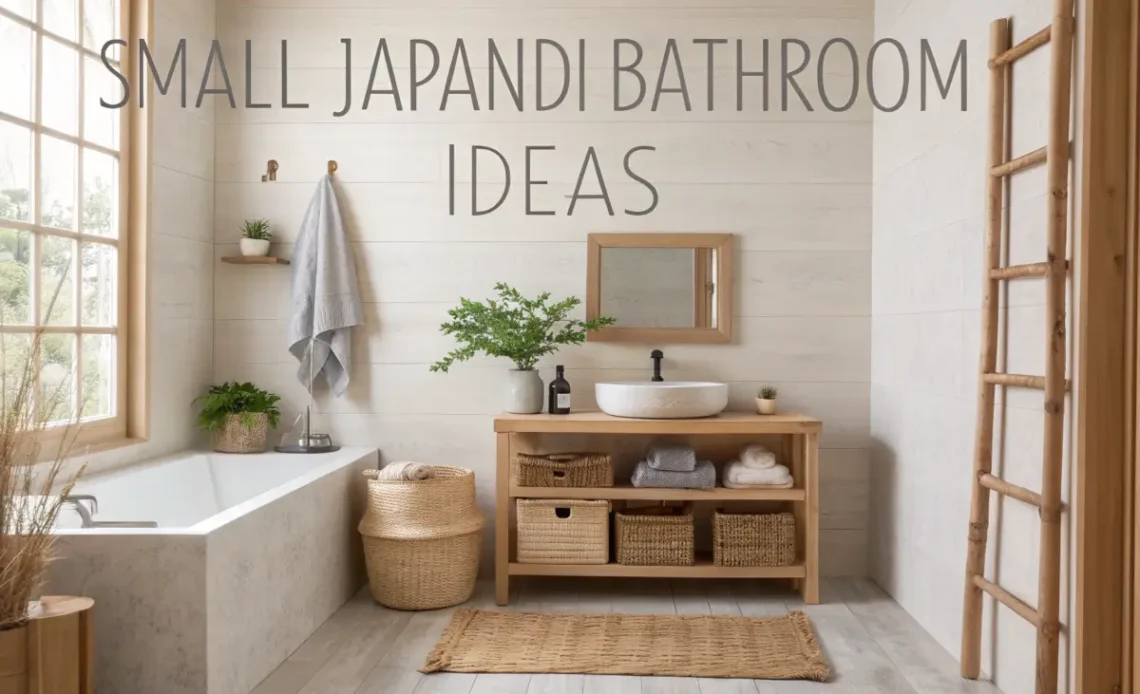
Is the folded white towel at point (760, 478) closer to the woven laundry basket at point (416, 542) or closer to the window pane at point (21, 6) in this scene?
the woven laundry basket at point (416, 542)

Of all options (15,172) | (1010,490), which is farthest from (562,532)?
(15,172)

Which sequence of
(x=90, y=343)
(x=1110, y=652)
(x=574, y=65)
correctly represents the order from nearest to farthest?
1. (x=1110, y=652)
2. (x=90, y=343)
3. (x=574, y=65)

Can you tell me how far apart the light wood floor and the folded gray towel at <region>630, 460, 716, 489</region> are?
449 mm

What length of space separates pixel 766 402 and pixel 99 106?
8.93ft

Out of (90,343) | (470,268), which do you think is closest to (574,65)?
(470,268)

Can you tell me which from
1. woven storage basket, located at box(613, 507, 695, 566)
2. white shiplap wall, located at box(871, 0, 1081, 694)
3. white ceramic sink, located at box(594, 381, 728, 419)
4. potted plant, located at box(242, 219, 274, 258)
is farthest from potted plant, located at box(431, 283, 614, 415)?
white shiplap wall, located at box(871, 0, 1081, 694)

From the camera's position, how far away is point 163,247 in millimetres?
3746

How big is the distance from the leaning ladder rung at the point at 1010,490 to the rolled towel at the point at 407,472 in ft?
6.37

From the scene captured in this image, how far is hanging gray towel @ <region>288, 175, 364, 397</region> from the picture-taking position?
4.02 meters

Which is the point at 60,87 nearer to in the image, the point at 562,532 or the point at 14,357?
the point at 14,357

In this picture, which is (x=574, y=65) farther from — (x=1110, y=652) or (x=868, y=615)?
(x=1110, y=652)

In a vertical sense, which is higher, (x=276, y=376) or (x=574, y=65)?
(x=574, y=65)

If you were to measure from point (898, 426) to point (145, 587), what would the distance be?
2675mm

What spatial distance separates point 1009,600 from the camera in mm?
2568
